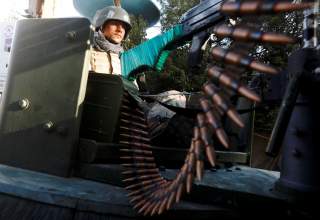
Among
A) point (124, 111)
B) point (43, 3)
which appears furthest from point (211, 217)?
point (43, 3)

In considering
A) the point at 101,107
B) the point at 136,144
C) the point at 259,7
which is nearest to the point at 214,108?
the point at 259,7

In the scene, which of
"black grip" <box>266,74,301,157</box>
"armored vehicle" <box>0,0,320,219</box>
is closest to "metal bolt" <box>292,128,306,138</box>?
"armored vehicle" <box>0,0,320,219</box>

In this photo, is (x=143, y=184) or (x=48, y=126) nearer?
(x=143, y=184)

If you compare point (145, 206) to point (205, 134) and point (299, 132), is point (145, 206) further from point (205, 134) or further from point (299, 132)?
point (299, 132)

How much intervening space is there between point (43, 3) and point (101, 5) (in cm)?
316

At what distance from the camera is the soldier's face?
10.3 ft

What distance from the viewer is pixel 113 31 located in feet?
10.3

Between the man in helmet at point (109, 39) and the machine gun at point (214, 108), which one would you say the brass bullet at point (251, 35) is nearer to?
the machine gun at point (214, 108)

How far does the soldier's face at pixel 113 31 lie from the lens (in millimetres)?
3127

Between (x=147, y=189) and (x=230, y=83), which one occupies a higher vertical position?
(x=230, y=83)

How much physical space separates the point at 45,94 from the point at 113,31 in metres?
1.19

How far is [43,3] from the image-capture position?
762 cm

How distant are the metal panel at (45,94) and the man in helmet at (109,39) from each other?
642 millimetres

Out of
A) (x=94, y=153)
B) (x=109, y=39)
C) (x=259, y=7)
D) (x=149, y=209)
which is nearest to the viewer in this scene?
(x=259, y=7)
